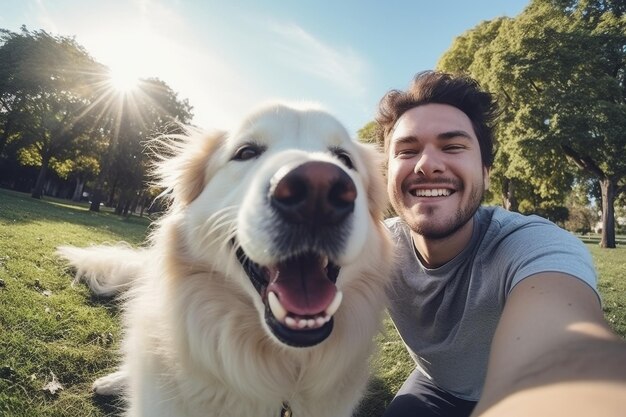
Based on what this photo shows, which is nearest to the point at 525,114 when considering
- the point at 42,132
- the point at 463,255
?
the point at 463,255

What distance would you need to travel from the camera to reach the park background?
12.2 feet

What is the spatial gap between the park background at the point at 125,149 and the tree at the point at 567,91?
0.06 meters

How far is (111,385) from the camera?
321cm

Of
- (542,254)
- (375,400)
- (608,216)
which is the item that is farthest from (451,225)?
(608,216)

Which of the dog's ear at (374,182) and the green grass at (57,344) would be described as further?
the dog's ear at (374,182)

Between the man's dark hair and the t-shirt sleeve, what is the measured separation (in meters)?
1.35

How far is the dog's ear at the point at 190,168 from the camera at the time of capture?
9.93ft

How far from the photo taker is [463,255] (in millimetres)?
2973

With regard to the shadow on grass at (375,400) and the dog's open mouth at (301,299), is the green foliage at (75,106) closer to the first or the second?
the shadow on grass at (375,400)

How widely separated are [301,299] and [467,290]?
1.47m

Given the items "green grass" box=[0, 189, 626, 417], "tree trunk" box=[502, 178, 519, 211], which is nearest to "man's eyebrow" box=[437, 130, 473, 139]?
"green grass" box=[0, 189, 626, 417]

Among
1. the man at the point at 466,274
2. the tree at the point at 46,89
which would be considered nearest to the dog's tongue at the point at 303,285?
the man at the point at 466,274

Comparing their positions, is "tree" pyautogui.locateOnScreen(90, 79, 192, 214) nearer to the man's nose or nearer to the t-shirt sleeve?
the man's nose

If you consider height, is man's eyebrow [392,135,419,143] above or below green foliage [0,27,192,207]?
below
